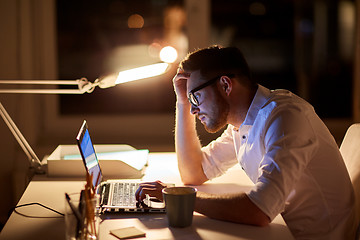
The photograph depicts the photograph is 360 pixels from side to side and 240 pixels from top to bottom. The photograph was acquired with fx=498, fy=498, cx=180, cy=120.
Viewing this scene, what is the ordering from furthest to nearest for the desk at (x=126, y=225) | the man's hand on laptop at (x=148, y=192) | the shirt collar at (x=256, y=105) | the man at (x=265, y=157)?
the shirt collar at (x=256, y=105) < the man's hand on laptop at (x=148, y=192) < the man at (x=265, y=157) < the desk at (x=126, y=225)

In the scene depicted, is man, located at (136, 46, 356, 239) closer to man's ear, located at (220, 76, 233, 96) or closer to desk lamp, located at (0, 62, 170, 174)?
man's ear, located at (220, 76, 233, 96)

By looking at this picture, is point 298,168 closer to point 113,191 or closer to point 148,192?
point 148,192

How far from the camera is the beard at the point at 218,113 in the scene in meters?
1.79

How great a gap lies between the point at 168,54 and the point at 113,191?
68.7 inches

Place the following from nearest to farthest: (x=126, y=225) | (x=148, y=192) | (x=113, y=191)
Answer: (x=126, y=225) < (x=148, y=192) < (x=113, y=191)

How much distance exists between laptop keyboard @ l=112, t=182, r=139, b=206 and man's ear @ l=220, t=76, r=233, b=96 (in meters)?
0.47

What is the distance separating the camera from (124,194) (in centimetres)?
169

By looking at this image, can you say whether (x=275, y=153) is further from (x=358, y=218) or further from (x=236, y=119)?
(x=358, y=218)

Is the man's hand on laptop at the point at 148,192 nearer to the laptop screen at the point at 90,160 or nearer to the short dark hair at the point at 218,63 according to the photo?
the laptop screen at the point at 90,160

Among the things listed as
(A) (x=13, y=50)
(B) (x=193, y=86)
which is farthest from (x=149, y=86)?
(B) (x=193, y=86)

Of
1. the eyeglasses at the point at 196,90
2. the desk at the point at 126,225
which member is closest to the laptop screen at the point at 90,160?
the desk at the point at 126,225

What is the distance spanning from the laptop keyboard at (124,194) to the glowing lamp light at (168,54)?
1613 mm

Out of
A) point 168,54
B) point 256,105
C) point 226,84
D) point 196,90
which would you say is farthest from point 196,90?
point 168,54

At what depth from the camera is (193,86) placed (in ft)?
5.91
